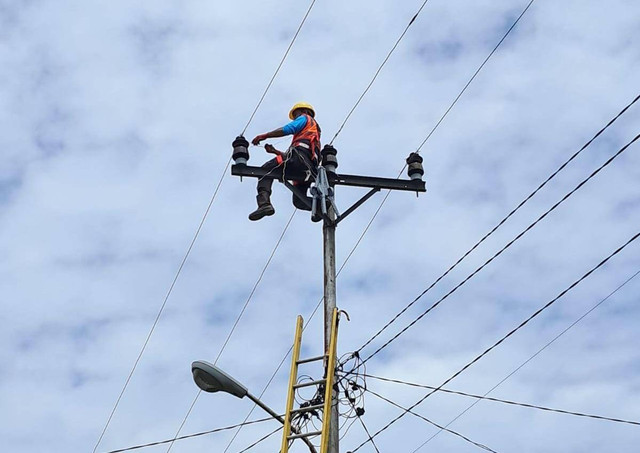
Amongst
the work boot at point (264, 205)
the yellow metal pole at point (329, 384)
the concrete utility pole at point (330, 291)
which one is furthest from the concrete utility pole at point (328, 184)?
the yellow metal pole at point (329, 384)

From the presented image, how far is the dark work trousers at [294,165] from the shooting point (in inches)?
422

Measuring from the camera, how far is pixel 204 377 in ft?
29.3

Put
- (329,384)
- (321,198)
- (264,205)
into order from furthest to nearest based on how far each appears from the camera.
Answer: (264,205)
(321,198)
(329,384)

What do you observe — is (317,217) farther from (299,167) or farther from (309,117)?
(309,117)

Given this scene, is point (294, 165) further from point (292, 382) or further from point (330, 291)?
point (292, 382)

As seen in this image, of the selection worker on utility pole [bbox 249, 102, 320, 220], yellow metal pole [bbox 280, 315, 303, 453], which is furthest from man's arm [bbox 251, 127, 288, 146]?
yellow metal pole [bbox 280, 315, 303, 453]

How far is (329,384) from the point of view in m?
8.80

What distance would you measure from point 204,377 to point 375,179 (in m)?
3.18

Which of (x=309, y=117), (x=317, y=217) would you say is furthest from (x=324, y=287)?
(x=309, y=117)

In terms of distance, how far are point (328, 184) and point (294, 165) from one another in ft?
1.46

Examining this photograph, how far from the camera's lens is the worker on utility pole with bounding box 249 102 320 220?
35.1 feet

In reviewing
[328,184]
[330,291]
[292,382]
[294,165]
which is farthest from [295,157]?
[292,382]

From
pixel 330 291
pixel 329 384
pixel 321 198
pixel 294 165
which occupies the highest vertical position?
pixel 294 165

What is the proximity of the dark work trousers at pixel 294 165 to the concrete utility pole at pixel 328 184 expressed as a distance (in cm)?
5
